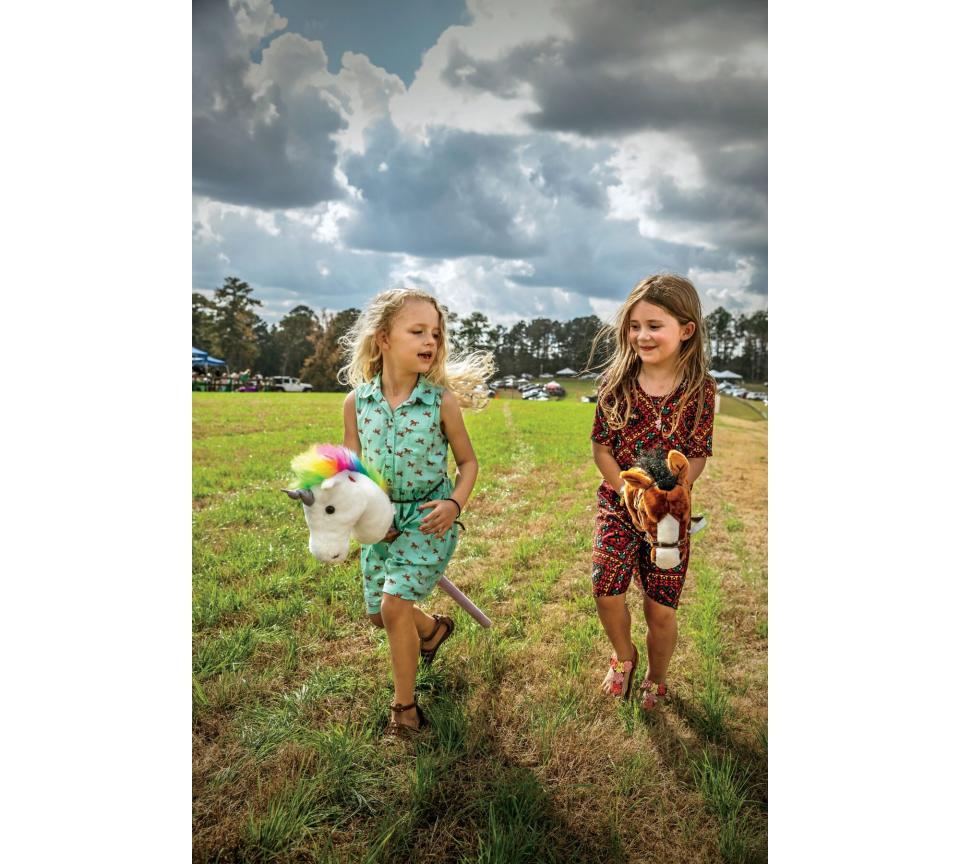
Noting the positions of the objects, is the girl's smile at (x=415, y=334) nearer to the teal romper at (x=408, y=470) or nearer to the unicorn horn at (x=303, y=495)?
the teal romper at (x=408, y=470)

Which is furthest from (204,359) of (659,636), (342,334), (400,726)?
(659,636)

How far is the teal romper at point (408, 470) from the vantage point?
137 centimetres

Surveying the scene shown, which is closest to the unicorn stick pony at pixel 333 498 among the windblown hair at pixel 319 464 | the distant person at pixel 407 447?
the windblown hair at pixel 319 464

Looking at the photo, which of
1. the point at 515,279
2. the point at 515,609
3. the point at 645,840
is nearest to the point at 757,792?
the point at 645,840

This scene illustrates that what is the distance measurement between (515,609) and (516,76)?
145cm

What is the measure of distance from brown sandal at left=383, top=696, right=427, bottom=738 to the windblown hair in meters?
0.52

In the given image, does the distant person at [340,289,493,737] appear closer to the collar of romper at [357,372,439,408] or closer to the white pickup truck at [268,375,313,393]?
the collar of romper at [357,372,439,408]

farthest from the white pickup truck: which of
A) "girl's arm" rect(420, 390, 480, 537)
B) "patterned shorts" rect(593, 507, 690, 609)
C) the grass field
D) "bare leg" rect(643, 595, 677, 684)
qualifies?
"bare leg" rect(643, 595, 677, 684)

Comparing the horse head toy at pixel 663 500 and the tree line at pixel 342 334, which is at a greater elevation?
the tree line at pixel 342 334

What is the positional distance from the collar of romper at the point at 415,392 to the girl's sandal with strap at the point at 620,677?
0.75 metres

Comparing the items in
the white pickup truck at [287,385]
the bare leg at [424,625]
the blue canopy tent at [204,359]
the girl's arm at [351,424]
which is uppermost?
the blue canopy tent at [204,359]
